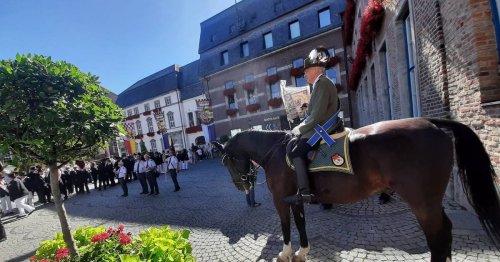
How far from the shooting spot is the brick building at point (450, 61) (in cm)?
364

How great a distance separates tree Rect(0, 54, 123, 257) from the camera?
2727 mm

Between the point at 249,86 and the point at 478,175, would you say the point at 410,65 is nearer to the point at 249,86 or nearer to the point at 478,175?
the point at 478,175

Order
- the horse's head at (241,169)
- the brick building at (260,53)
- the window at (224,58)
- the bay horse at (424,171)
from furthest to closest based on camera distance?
the window at (224,58) → the brick building at (260,53) → the horse's head at (241,169) → the bay horse at (424,171)

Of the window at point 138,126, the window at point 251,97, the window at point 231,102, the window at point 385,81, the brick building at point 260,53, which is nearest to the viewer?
the window at point 385,81

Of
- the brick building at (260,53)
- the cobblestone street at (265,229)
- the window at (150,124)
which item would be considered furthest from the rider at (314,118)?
the window at (150,124)

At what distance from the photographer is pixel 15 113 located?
2730 millimetres

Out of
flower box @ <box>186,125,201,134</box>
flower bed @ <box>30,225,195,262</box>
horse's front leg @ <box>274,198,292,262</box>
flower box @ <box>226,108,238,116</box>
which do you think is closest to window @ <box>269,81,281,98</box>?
flower box @ <box>226,108,238,116</box>

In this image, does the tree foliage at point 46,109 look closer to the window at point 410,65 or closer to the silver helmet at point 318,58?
the silver helmet at point 318,58

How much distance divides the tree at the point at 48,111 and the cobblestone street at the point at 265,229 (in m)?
2.69

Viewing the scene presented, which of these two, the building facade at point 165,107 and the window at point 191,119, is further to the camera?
the building facade at point 165,107

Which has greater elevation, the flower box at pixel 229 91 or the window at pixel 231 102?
the flower box at pixel 229 91

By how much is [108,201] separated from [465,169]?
12.4 meters

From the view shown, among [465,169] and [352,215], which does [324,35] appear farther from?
[465,169]

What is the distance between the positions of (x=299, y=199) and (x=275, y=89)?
21.2 meters
